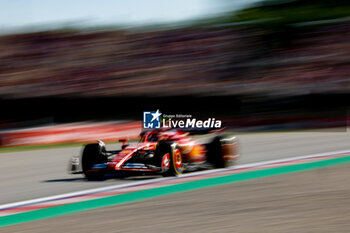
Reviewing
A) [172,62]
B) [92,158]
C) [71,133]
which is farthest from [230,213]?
[172,62]

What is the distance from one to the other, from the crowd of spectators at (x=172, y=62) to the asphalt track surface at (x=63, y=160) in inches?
185

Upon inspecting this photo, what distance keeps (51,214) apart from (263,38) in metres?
14.4

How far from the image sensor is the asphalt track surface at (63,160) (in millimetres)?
6371

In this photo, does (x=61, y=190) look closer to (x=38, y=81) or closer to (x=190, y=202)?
(x=190, y=202)

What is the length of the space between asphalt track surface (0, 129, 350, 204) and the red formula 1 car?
0.22 m

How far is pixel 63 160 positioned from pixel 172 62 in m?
8.93

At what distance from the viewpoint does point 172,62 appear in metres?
17.3

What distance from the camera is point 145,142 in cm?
664

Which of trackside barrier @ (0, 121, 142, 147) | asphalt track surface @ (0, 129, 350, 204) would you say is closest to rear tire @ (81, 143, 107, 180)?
asphalt track surface @ (0, 129, 350, 204)

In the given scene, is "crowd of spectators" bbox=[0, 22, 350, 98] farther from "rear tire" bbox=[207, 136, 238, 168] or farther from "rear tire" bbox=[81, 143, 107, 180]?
"rear tire" bbox=[81, 143, 107, 180]

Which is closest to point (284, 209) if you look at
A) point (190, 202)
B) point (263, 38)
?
point (190, 202)

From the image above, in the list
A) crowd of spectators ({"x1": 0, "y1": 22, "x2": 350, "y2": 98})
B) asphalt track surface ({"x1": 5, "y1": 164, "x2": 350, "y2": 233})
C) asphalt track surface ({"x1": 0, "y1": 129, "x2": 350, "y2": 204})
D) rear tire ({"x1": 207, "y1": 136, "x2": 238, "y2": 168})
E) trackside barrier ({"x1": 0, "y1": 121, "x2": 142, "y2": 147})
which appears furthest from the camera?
crowd of spectators ({"x1": 0, "y1": 22, "x2": 350, "y2": 98})

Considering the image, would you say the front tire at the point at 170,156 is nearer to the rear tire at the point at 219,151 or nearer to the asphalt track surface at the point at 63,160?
the asphalt track surface at the point at 63,160

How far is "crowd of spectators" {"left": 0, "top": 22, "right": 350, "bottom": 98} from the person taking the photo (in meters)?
15.8
